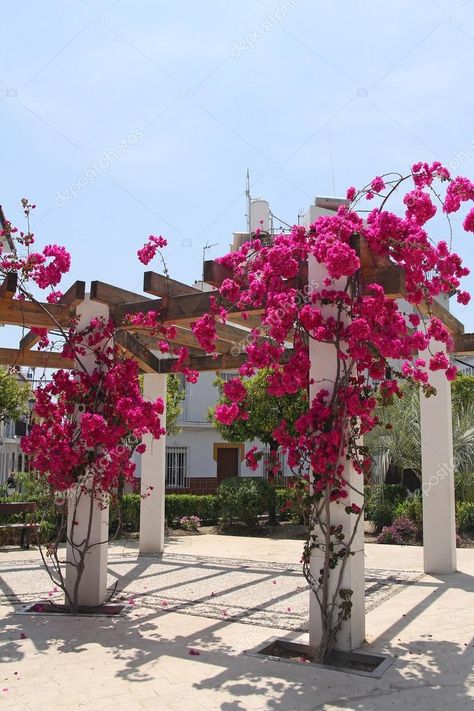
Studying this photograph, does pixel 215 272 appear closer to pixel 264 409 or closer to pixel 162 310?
pixel 162 310

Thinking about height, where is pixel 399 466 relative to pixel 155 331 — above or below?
below

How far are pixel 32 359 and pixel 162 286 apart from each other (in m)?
3.31

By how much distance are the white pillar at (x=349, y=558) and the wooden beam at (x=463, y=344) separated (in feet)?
12.2

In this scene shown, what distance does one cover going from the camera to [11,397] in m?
12.0

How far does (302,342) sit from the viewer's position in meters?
4.84

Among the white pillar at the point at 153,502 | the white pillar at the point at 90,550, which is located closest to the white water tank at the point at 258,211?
the white pillar at the point at 153,502

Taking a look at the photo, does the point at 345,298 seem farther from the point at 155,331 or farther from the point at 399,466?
the point at 399,466

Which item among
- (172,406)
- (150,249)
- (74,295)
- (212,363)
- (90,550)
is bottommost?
(90,550)

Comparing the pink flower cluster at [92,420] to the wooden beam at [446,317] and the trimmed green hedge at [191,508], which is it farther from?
the trimmed green hedge at [191,508]

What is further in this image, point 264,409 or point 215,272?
point 264,409

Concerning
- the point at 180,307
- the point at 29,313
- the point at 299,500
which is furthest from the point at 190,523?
the point at 299,500

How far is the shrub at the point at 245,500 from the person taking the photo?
12.2 meters

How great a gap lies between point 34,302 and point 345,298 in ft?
10.6

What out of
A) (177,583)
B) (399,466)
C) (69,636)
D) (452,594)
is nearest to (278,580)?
(177,583)
